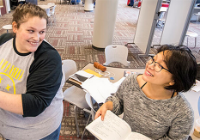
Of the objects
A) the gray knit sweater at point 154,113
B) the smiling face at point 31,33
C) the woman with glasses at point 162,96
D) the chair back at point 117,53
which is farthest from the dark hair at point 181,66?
the chair back at point 117,53

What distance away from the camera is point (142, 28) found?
4.58 m

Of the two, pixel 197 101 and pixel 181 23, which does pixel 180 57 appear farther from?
pixel 181 23

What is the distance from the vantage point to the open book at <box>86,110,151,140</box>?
38.3 inches

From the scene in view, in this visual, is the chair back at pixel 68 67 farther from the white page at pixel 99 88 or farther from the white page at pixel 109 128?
the white page at pixel 109 128

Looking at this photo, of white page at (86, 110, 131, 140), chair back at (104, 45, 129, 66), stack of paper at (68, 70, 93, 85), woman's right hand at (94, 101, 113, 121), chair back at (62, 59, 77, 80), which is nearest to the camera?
white page at (86, 110, 131, 140)

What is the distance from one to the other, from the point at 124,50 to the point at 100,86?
4.15 feet

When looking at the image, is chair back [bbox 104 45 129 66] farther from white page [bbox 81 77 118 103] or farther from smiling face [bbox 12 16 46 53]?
smiling face [bbox 12 16 46 53]

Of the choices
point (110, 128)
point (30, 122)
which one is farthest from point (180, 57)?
point (30, 122)

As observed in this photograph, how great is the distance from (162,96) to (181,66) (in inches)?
9.3

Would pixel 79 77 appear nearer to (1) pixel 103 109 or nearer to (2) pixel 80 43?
(1) pixel 103 109

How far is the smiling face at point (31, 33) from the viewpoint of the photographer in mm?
866

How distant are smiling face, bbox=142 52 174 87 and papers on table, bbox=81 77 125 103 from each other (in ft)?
2.64

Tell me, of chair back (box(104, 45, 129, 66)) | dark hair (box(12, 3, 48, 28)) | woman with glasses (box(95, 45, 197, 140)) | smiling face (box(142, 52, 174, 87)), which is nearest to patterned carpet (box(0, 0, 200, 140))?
chair back (box(104, 45, 129, 66))

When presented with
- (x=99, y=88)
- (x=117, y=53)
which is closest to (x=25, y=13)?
(x=99, y=88)
